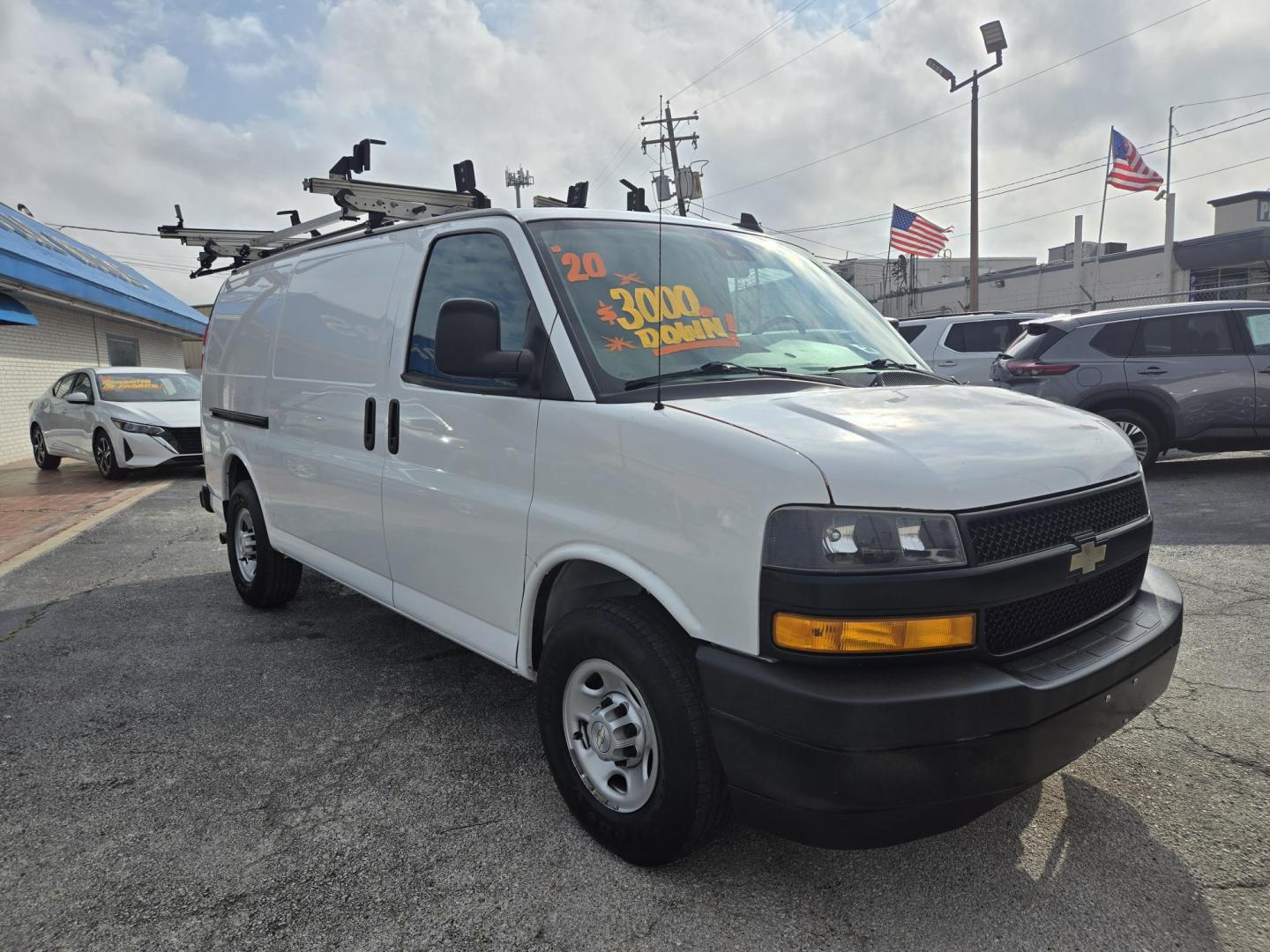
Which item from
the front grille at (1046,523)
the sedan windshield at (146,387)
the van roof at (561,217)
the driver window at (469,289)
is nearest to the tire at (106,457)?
the sedan windshield at (146,387)

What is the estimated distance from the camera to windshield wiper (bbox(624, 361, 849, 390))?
269 centimetres

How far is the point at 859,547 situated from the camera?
6.75ft

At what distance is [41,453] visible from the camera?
13.8 metres

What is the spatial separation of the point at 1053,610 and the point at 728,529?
36.4 inches

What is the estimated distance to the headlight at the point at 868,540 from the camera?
2057 millimetres

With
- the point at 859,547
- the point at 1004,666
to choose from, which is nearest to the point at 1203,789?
A: the point at 1004,666

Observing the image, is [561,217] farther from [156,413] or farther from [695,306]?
[156,413]

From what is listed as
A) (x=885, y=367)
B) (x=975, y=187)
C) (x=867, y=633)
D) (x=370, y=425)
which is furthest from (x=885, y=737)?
(x=975, y=187)

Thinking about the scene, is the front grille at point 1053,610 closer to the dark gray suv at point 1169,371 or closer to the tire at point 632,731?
the tire at point 632,731

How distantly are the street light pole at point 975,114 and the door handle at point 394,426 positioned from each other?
20.1m

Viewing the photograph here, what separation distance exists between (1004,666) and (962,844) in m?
0.84

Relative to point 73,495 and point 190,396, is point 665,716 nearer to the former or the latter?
point 73,495

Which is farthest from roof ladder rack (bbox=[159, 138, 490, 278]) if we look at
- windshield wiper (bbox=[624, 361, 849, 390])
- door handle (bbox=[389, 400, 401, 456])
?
windshield wiper (bbox=[624, 361, 849, 390])

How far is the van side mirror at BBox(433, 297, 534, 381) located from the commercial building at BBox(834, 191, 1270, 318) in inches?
942
